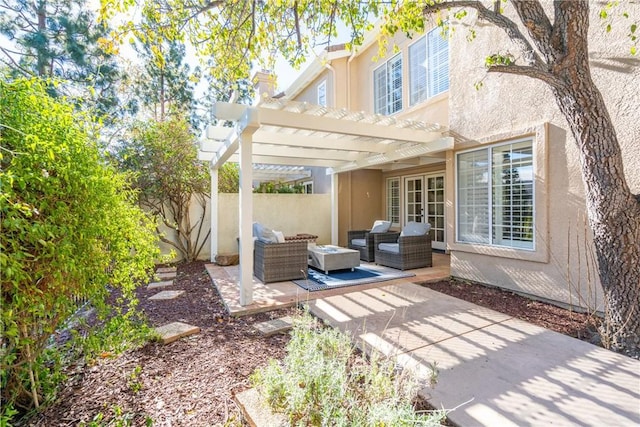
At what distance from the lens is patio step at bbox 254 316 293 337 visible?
455 centimetres

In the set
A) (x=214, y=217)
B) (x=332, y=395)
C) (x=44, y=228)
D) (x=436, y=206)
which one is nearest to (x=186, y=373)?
(x=332, y=395)

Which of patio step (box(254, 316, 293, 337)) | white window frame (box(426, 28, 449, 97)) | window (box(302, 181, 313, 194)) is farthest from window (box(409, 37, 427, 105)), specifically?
patio step (box(254, 316, 293, 337))

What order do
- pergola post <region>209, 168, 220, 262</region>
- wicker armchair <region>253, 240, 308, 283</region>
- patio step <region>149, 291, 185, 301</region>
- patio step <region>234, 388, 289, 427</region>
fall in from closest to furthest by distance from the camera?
patio step <region>234, 388, 289, 427</region> → patio step <region>149, 291, 185, 301</region> → wicker armchair <region>253, 240, 308, 283</region> → pergola post <region>209, 168, 220, 262</region>

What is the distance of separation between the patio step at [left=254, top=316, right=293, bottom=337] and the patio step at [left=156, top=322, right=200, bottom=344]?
38.5 inches

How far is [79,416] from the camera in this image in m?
2.73

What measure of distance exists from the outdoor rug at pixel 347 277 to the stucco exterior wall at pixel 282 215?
3563mm

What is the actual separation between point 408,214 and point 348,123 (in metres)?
7.05

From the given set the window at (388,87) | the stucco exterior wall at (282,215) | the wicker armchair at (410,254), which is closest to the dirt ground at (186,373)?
the wicker armchair at (410,254)

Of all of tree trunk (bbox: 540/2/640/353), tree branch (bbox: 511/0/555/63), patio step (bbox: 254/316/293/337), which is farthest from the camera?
patio step (bbox: 254/316/293/337)

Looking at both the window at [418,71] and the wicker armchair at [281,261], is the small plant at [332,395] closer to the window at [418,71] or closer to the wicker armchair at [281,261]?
the wicker armchair at [281,261]

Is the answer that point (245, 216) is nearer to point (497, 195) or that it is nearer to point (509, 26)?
point (509, 26)

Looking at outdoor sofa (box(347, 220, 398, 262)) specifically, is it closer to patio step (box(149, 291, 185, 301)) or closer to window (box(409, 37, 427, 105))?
window (box(409, 37, 427, 105))

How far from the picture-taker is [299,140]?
7723 millimetres

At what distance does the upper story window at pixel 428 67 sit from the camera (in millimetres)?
8398
